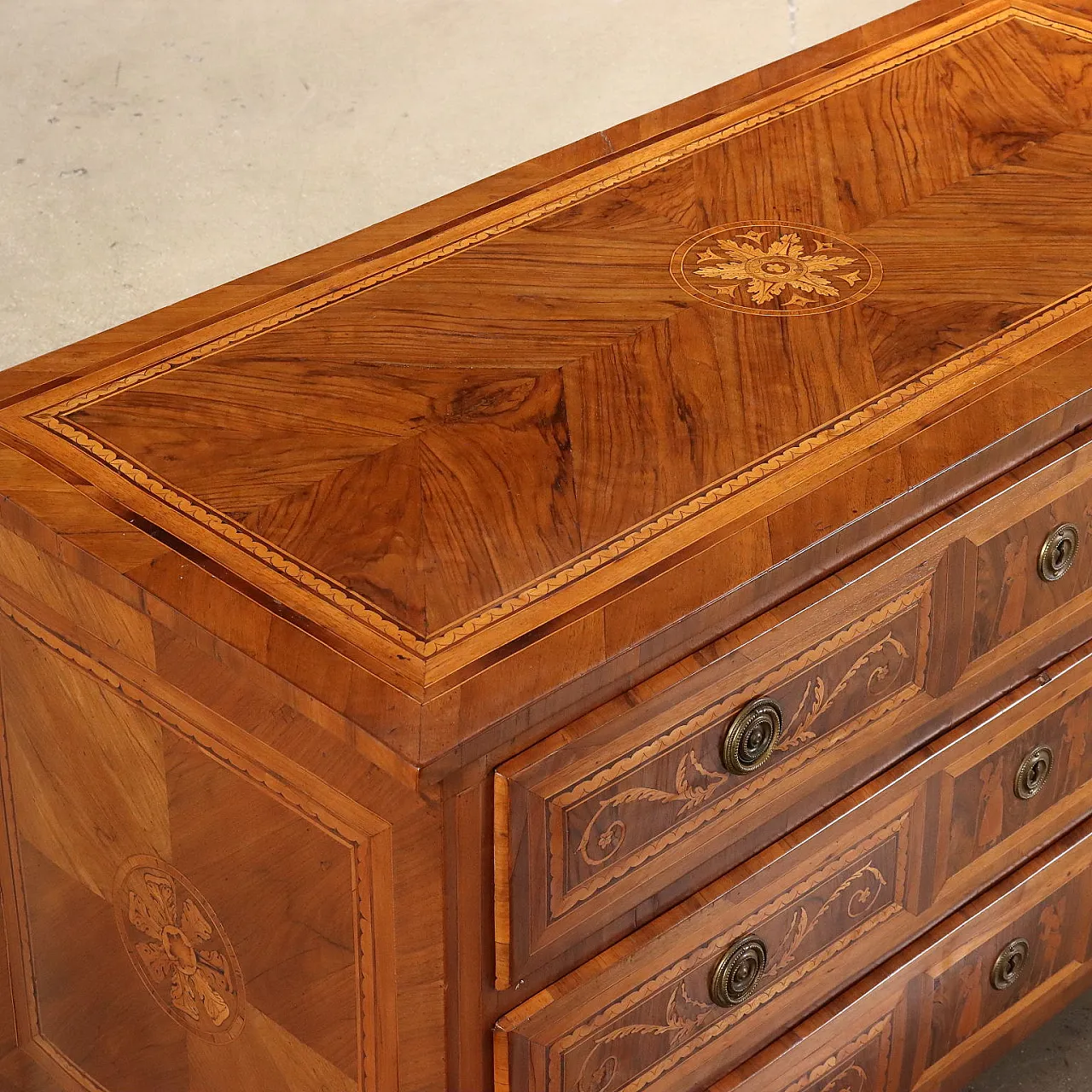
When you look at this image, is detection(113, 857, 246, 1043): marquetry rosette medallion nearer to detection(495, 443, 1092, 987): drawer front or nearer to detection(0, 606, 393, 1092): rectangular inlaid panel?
detection(0, 606, 393, 1092): rectangular inlaid panel

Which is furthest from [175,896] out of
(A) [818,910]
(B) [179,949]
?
(A) [818,910]

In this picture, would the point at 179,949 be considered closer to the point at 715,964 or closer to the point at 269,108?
the point at 715,964

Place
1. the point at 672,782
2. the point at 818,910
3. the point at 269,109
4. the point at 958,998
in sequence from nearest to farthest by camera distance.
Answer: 1. the point at 672,782
2. the point at 818,910
3. the point at 958,998
4. the point at 269,109

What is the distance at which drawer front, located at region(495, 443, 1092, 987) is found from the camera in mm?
1410

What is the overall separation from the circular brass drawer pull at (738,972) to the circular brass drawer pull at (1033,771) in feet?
1.24

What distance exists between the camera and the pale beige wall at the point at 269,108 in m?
3.52

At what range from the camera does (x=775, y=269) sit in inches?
72.0

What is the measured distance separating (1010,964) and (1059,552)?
0.53 m

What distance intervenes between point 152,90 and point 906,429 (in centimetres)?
287

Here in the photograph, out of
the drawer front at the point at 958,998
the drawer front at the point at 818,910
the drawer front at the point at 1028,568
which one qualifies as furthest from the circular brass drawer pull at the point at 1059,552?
the drawer front at the point at 958,998

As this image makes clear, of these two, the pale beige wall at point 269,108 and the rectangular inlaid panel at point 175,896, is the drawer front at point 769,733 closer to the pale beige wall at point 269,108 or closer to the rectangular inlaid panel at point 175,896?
the rectangular inlaid panel at point 175,896

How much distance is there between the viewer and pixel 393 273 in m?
1.81

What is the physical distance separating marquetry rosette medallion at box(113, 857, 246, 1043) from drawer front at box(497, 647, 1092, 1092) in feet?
0.87

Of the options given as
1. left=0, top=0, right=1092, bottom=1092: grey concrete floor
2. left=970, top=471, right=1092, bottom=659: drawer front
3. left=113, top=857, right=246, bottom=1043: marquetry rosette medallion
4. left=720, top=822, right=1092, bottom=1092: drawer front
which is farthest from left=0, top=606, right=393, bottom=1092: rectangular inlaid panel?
left=0, top=0, right=1092, bottom=1092: grey concrete floor
